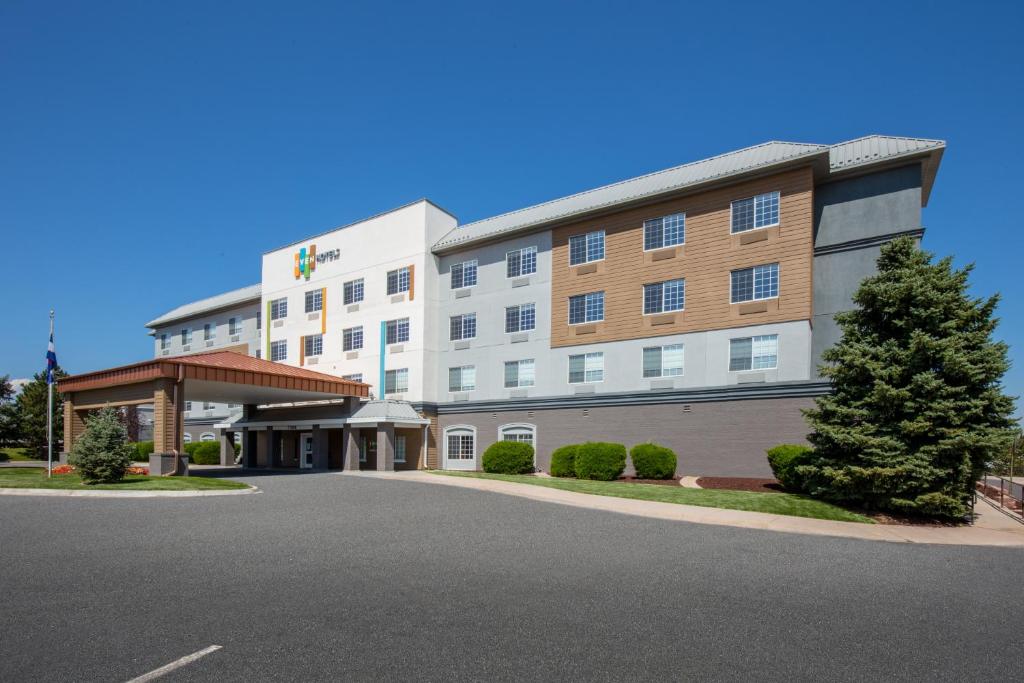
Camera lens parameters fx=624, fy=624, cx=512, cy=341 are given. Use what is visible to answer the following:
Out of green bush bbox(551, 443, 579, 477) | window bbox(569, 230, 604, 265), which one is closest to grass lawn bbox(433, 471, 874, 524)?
green bush bbox(551, 443, 579, 477)

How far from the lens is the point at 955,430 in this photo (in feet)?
51.2

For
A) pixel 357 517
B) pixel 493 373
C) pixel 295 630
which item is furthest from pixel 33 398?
pixel 295 630

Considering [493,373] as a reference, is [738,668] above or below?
below

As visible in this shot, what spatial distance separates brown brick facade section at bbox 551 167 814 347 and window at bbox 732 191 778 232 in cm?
25

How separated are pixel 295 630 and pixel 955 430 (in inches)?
639

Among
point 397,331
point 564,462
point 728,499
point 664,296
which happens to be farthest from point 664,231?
point 397,331

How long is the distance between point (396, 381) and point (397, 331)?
2853 millimetres

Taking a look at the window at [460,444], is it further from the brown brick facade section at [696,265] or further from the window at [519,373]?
the brown brick facade section at [696,265]

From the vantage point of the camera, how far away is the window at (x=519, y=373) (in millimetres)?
31688

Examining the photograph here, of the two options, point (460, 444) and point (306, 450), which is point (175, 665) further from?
point (306, 450)

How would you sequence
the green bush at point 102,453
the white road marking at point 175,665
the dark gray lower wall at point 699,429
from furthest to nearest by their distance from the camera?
the dark gray lower wall at point 699,429 → the green bush at point 102,453 → the white road marking at point 175,665

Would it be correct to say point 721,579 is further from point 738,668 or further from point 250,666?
point 250,666

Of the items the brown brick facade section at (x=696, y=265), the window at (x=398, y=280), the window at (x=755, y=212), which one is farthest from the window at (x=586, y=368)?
the window at (x=398, y=280)

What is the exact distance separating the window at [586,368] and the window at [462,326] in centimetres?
647
